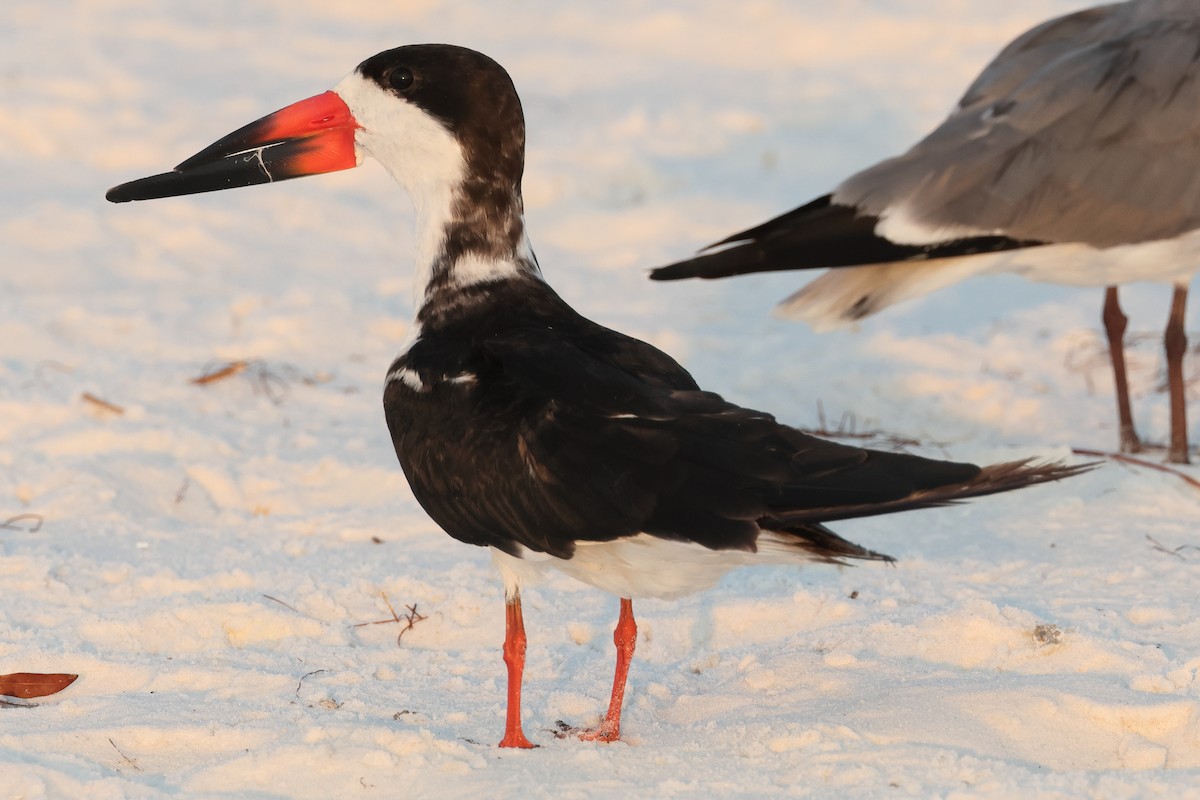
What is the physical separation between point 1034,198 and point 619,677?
2.52m

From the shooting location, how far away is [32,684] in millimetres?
3898

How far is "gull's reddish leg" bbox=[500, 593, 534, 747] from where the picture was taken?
3.68m

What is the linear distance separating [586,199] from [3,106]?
314 centimetres

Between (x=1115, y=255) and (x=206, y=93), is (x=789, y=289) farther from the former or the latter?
(x=206, y=93)

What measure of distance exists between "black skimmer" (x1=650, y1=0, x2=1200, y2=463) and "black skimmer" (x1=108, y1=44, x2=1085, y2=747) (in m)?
1.44

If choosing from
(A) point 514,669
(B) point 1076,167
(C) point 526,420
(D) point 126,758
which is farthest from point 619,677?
(B) point 1076,167

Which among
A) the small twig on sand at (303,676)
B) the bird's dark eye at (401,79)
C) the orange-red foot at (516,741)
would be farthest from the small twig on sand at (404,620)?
the bird's dark eye at (401,79)

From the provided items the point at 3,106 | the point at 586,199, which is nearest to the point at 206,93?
the point at 3,106

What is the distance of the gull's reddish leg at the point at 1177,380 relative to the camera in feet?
18.9

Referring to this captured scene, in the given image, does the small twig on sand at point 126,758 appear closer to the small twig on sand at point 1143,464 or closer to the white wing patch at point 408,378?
the white wing patch at point 408,378

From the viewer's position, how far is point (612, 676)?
13.6ft

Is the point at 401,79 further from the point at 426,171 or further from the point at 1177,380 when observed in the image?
the point at 1177,380

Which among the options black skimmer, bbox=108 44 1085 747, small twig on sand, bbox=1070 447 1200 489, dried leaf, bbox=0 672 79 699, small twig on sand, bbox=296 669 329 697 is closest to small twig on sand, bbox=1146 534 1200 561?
small twig on sand, bbox=1070 447 1200 489

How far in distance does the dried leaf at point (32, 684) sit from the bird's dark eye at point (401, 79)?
5.49 ft
